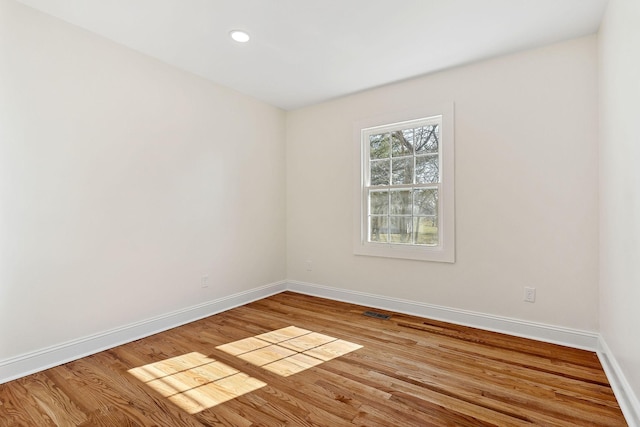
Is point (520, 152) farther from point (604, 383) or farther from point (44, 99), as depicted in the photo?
point (44, 99)

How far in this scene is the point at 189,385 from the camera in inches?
78.2

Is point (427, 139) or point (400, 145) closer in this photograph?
point (427, 139)

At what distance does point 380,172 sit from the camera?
3.63 m

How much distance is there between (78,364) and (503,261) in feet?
11.7

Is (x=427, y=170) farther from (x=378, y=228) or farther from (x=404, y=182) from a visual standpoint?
(x=378, y=228)

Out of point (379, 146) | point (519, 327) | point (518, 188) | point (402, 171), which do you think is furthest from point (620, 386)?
point (379, 146)

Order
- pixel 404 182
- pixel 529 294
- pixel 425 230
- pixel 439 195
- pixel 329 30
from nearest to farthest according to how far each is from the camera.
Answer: pixel 329 30 → pixel 529 294 → pixel 439 195 → pixel 425 230 → pixel 404 182

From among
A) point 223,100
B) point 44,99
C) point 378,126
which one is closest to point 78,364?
point 44,99

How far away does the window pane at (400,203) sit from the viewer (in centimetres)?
342

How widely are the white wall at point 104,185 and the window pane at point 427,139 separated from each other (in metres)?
2.04

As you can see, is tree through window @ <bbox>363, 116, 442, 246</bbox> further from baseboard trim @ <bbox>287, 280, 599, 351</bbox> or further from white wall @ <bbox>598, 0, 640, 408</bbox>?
white wall @ <bbox>598, 0, 640, 408</bbox>

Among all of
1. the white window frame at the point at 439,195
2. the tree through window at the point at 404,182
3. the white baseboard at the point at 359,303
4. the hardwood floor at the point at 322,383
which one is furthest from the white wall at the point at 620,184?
the tree through window at the point at 404,182

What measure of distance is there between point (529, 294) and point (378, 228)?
1580 millimetres

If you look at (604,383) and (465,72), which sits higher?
(465,72)
